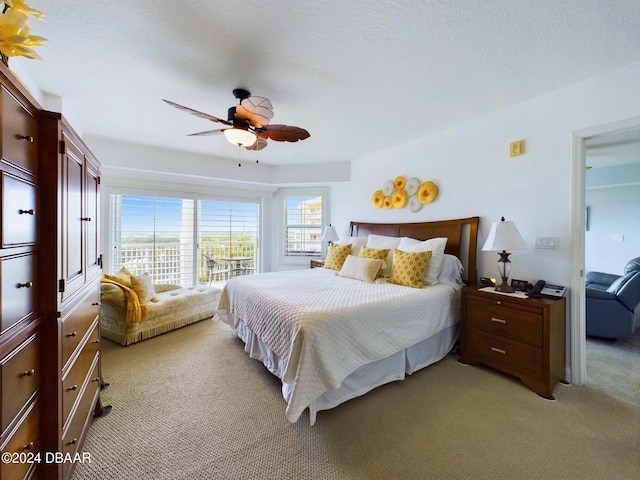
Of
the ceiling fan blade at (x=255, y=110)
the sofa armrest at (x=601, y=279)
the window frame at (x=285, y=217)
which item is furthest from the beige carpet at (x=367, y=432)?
the window frame at (x=285, y=217)

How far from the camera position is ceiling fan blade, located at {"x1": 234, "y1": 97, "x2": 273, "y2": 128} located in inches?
75.9

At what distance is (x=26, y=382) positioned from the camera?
956 mm

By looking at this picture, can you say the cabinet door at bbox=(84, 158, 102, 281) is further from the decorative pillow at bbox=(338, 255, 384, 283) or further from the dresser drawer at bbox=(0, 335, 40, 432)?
the decorative pillow at bbox=(338, 255, 384, 283)

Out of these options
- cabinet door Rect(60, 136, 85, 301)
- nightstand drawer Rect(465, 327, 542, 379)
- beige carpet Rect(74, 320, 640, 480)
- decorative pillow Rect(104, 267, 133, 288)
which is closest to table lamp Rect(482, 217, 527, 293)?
nightstand drawer Rect(465, 327, 542, 379)

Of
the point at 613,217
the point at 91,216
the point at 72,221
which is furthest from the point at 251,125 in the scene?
the point at 613,217

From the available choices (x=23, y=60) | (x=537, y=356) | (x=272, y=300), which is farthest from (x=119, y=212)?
(x=537, y=356)

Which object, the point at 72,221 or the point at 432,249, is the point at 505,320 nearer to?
the point at 432,249

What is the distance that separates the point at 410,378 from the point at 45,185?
266cm

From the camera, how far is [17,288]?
92 centimetres

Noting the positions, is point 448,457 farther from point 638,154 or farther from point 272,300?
point 638,154

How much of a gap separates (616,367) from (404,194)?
269cm

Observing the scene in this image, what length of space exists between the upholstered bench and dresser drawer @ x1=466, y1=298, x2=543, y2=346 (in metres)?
3.26

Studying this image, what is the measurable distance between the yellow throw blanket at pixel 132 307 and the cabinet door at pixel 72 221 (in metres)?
1.61

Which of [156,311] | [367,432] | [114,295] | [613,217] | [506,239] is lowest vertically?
[367,432]
